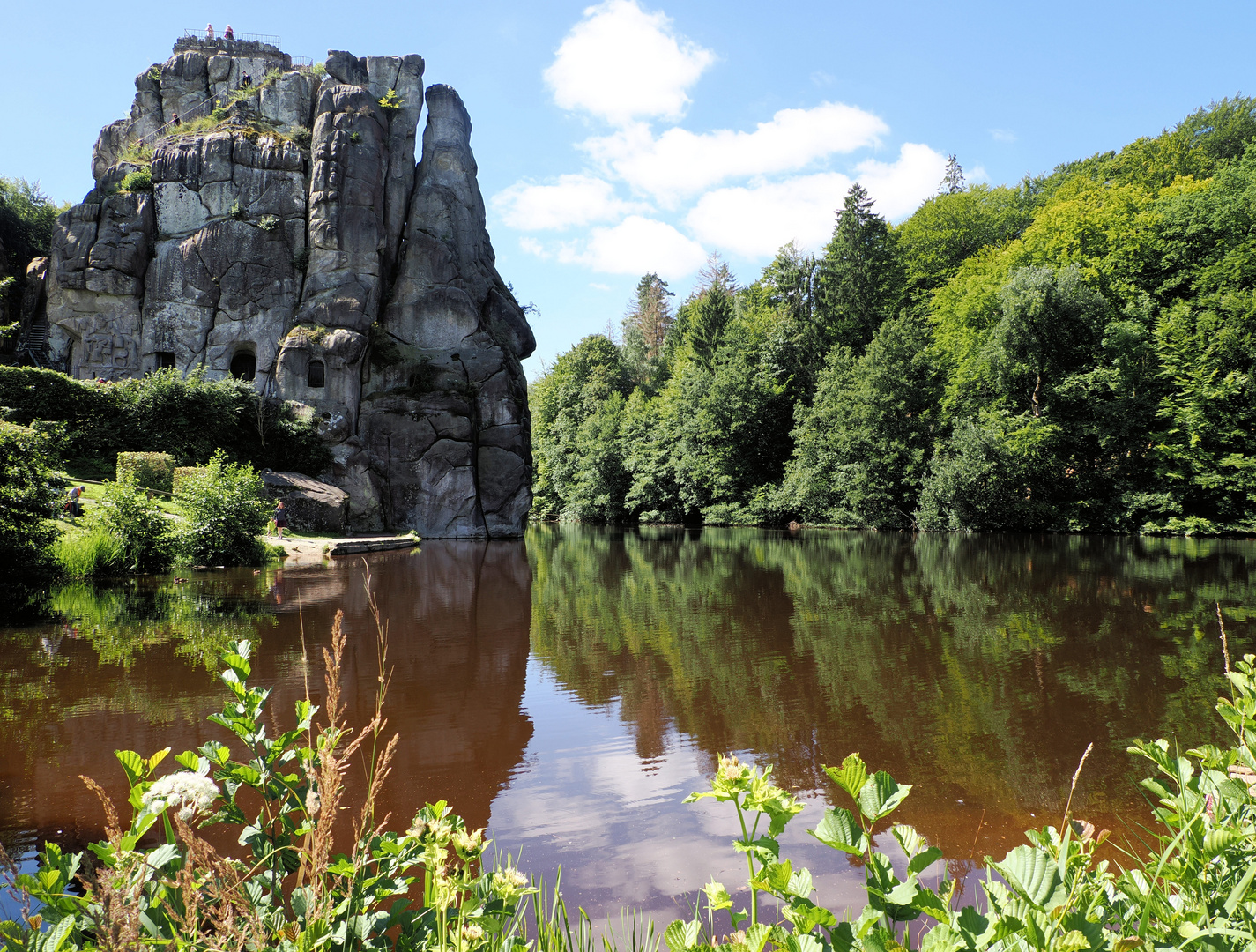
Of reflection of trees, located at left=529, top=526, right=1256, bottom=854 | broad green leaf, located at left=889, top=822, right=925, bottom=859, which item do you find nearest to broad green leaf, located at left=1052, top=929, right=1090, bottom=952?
broad green leaf, located at left=889, top=822, right=925, bottom=859

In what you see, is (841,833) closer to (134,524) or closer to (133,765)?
(133,765)

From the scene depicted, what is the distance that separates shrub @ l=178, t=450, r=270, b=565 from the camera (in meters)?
14.8

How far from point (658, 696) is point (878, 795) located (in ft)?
18.0

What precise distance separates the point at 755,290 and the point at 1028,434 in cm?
2400

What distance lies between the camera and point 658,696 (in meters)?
6.47

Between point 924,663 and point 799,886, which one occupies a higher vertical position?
point 799,886

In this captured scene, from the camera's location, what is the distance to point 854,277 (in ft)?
127

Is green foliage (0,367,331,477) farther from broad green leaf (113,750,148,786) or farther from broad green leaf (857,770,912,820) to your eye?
broad green leaf (857,770,912,820)

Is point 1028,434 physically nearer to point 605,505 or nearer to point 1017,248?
point 1017,248

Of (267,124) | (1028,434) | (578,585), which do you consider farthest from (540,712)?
(267,124)

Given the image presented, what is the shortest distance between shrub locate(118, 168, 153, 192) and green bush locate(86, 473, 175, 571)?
20.8m

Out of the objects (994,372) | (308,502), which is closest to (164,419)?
(308,502)

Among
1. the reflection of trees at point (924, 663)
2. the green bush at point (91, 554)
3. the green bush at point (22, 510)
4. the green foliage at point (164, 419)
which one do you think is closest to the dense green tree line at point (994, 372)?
the reflection of trees at point (924, 663)

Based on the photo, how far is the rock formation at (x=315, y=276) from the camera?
28000 mm
